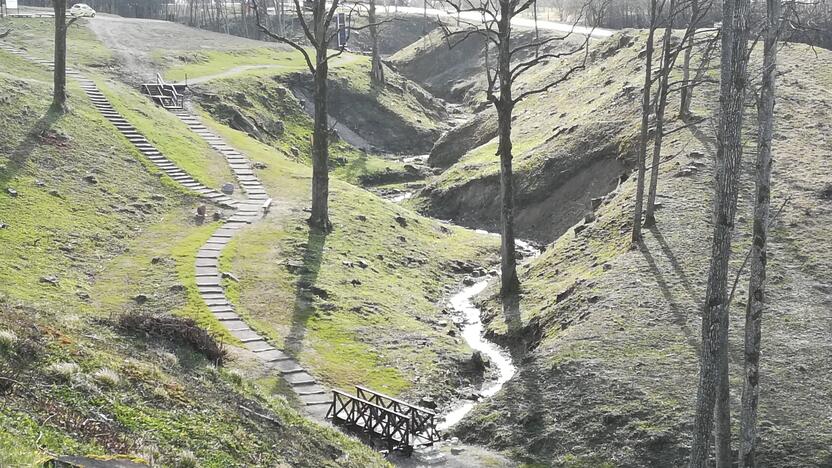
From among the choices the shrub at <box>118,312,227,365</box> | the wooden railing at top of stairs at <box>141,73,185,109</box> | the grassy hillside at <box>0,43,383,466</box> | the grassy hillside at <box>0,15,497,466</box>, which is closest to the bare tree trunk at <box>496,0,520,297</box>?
the grassy hillside at <box>0,15,497,466</box>

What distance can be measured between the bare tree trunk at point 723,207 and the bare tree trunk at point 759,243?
141 centimetres

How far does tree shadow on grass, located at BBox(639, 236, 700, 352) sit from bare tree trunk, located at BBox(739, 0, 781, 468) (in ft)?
26.0

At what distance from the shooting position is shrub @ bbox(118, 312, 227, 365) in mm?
22641

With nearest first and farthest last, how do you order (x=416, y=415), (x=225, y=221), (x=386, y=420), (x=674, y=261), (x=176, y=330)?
(x=176, y=330) < (x=386, y=420) < (x=416, y=415) < (x=674, y=261) < (x=225, y=221)

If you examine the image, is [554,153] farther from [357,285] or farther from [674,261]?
[357,285]

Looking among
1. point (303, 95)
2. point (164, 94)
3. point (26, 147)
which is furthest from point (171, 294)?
point (303, 95)

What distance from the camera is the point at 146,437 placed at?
1539 centimetres

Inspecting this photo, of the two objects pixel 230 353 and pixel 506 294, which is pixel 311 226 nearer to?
pixel 506 294

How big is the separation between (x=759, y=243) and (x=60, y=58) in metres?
38.4

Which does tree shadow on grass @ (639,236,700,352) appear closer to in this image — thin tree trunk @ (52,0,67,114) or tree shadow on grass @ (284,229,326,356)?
tree shadow on grass @ (284,229,326,356)

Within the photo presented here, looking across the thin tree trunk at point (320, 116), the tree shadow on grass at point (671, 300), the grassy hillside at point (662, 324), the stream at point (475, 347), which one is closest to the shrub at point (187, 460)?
the grassy hillside at point (662, 324)

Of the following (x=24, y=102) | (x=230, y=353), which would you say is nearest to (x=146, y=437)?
(x=230, y=353)

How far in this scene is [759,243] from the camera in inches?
798

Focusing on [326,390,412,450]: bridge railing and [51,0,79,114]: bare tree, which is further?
[51,0,79,114]: bare tree
